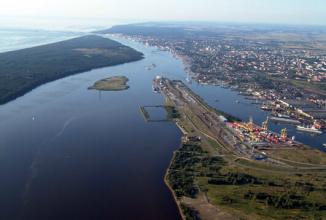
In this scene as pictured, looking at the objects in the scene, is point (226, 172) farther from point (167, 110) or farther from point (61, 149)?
point (167, 110)

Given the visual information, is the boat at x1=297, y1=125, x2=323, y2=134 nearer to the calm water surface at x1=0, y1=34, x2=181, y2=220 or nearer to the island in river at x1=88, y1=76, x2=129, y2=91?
the calm water surface at x1=0, y1=34, x2=181, y2=220

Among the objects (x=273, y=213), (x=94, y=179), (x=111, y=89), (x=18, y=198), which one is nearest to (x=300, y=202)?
(x=273, y=213)

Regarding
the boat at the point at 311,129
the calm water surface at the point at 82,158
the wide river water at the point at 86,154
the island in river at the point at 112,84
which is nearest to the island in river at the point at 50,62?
the wide river water at the point at 86,154

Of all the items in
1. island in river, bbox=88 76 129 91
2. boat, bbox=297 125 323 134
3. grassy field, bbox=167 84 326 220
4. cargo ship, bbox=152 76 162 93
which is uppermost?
grassy field, bbox=167 84 326 220

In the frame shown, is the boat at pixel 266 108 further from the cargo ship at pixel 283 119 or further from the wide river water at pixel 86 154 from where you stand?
the cargo ship at pixel 283 119

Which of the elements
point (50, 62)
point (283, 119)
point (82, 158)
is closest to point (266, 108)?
point (283, 119)

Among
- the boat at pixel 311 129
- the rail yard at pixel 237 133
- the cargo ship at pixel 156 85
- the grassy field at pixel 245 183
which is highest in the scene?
the grassy field at pixel 245 183

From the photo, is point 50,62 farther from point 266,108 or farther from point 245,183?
point 245,183

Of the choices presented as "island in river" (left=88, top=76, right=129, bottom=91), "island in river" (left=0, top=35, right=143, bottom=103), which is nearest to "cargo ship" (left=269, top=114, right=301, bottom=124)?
"island in river" (left=88, top=76, right=129, bottom=91)
